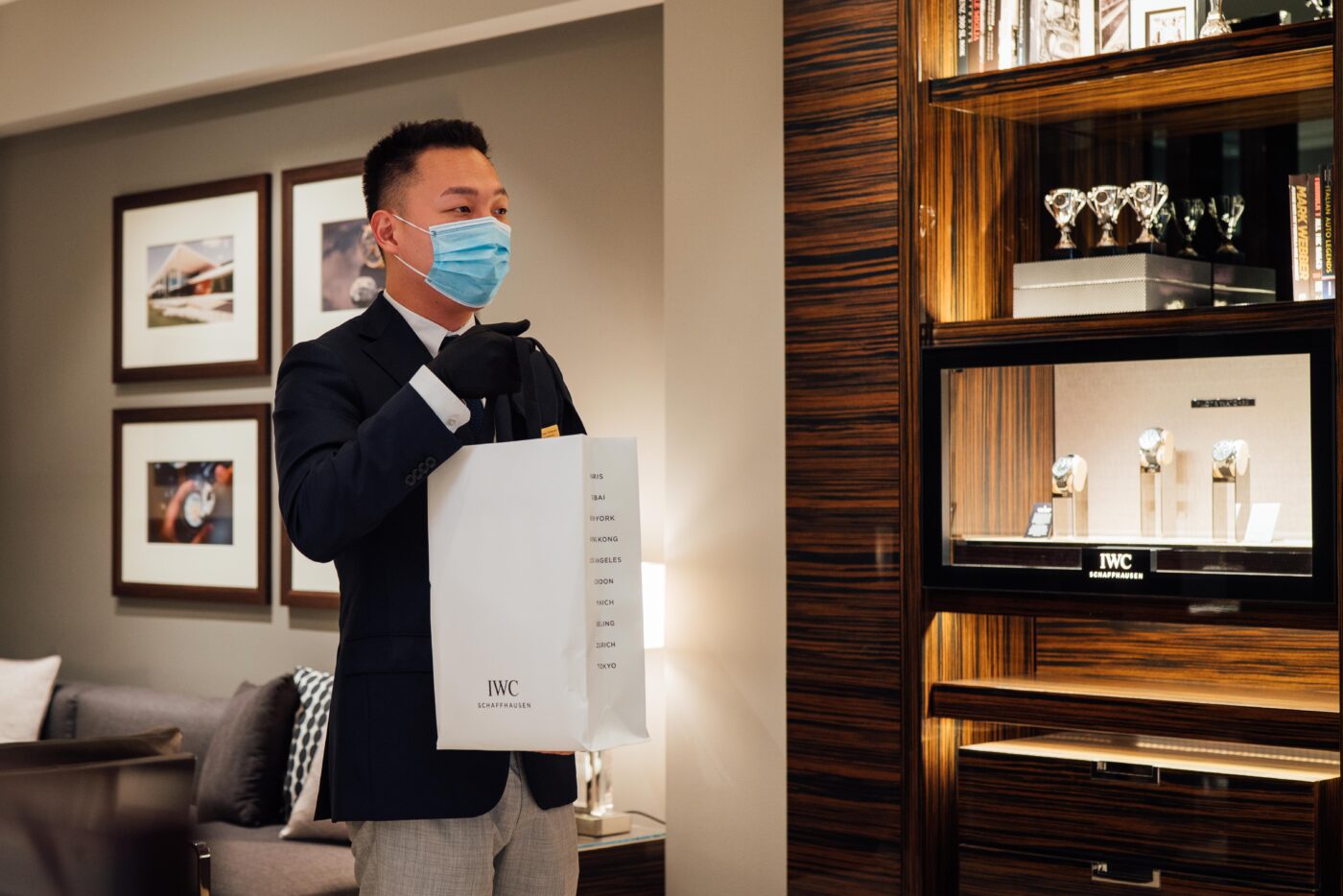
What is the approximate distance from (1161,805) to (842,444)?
851 millimetres

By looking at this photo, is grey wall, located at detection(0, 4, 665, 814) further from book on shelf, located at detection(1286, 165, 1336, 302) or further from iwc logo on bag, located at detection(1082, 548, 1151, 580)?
book on shelf, located at detection(1286, 165, 1336, 302)

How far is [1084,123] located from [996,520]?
0.81 meters

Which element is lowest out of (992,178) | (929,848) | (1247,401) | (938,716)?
(929,848)

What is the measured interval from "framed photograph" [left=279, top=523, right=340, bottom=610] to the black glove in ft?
9.80

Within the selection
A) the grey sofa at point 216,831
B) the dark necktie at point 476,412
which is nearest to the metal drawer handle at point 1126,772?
the dark necktie at point 476,412

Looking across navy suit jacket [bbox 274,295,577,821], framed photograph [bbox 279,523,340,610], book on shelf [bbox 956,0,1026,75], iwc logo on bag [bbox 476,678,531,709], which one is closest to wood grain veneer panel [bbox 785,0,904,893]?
book on shelf [bbox 956,0,1026,75]

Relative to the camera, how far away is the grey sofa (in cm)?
352

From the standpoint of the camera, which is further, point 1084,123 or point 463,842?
point 1084,123

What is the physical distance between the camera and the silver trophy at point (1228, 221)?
268 centimetres

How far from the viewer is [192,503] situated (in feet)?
16.3

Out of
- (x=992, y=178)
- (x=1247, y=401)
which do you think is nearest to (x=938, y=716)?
(x=1247, y=401)

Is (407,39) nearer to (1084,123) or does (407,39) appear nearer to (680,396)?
(680,396)

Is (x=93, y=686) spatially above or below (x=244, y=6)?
below

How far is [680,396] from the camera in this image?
3189mm
